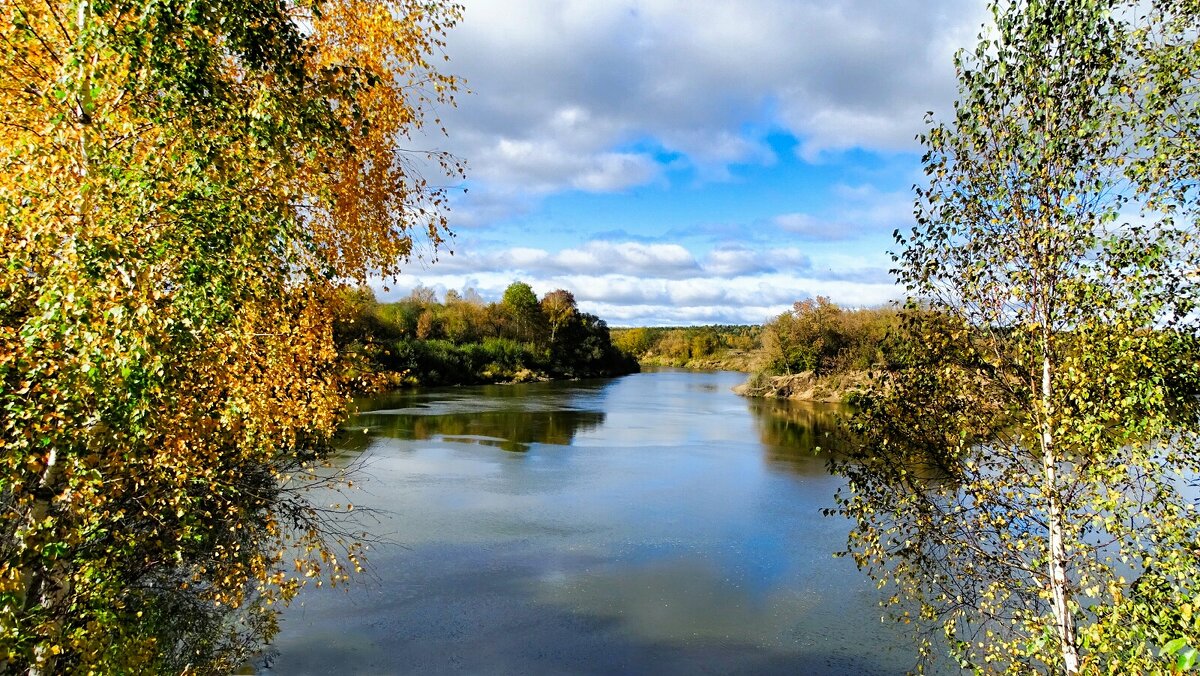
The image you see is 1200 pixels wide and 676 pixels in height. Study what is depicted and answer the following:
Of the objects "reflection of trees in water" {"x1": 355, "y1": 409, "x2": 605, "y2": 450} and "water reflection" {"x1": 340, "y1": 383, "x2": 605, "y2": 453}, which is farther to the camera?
"reflection of trees in water" {"x1": 355, "y1": 409, "x2": 605, "y2": 450}

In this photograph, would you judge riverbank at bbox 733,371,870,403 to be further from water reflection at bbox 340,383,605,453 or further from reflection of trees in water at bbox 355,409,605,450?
reflection of trees in water at bbox 355,409,605,450

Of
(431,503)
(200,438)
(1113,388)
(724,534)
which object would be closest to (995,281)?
(1113,388)

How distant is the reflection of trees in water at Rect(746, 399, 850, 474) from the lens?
21.4 metres

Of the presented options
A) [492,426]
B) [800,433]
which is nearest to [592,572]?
[492,426]

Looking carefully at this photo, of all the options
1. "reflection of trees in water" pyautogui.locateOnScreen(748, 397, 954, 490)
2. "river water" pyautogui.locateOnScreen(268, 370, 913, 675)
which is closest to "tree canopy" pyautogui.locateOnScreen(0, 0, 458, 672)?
"river water" pyautogui.locateOnScreen(268, 370, 913, 675)

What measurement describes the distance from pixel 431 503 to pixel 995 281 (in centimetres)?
1296

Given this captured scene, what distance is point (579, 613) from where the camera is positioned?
1001 centimetres

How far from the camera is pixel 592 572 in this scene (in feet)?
38.1

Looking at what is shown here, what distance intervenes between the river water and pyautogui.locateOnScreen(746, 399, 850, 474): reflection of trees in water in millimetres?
374

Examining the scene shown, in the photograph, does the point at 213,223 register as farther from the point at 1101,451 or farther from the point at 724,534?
the point at 724,534

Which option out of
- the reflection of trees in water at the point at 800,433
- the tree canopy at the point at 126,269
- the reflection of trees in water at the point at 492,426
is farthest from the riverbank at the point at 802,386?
the tree canopy at the point at 126,269

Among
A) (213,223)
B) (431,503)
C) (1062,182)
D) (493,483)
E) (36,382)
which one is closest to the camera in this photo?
(36,382)

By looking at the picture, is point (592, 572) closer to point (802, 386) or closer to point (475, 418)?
point (475, 418)

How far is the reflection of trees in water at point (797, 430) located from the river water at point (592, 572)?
1.23 feet
